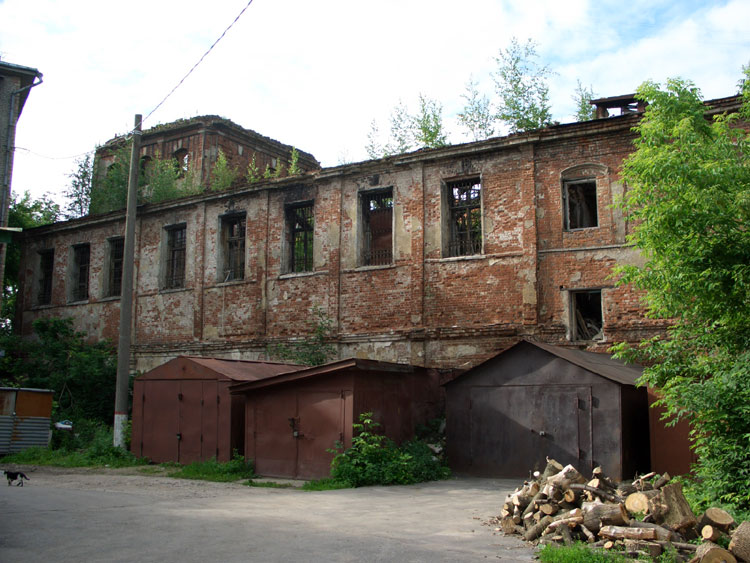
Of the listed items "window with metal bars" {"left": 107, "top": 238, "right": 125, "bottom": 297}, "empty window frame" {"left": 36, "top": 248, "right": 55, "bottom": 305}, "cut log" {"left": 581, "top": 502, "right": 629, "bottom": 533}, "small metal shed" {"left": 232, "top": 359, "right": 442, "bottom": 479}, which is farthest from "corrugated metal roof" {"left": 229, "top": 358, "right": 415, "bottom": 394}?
"empty window frame" {"left": 36, "top": 248, "right": 55, "bottom": 305}

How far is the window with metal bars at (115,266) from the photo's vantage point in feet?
80.9

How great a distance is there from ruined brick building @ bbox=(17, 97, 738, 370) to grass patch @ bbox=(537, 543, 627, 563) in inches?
363

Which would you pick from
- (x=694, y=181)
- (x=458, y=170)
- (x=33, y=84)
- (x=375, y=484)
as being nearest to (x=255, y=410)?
(x=375, y=484)

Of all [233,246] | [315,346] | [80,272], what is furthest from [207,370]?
[80,272]

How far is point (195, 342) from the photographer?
858 inches

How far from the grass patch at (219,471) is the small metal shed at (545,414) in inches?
164

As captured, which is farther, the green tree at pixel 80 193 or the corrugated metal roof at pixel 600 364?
the green tree at pixel 80 193

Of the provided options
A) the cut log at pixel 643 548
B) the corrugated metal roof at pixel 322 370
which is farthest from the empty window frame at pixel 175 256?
the cut log at pixel 643 548

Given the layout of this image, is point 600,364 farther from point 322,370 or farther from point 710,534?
point 710,534

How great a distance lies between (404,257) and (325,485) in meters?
7.45

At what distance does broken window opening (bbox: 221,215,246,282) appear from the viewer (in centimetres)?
2192

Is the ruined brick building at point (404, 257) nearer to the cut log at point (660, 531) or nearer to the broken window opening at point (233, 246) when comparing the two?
the broken window opening at point (233, 246)

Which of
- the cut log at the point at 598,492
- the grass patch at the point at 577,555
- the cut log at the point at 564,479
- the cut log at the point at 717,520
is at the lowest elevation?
the grass patch at the point at 577,555

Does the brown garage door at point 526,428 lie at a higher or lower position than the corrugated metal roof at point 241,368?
lower
